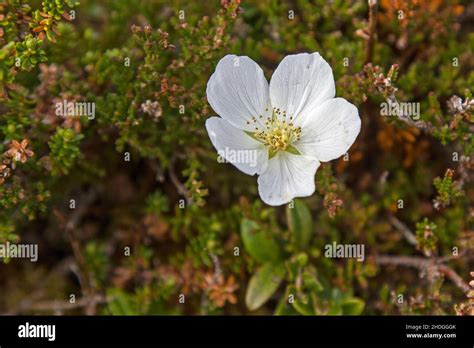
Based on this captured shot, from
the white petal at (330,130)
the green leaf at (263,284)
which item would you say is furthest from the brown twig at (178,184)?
the white petal at (330,130)

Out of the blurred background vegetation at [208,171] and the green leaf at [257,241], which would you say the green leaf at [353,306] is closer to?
the blurred background vegetation at [208,171]

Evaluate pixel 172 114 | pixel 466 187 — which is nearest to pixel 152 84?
pixel 172 114

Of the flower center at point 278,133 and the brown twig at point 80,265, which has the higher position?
the flower center at point 278,133

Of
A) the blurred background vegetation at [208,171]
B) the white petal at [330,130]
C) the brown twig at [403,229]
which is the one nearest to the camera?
the white petal at [330,130]

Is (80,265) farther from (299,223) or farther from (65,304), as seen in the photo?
(299,223)

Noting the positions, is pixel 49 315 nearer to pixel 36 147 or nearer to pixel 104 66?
pixel 36 147

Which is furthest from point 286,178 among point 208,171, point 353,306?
point 208,171

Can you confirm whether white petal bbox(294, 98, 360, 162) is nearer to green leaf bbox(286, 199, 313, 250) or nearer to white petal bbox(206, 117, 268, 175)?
white petal bbox(206, 117, 268, 175)

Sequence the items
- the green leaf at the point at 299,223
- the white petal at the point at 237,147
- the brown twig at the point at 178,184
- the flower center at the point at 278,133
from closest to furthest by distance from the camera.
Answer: the white petal at the point at 237,147
the flower center at the point at 278,133
the brown twig at the point at 178,184
the green leaf at the point at 299,223

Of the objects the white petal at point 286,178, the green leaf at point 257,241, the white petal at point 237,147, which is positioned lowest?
the green leaf at point 257,241
